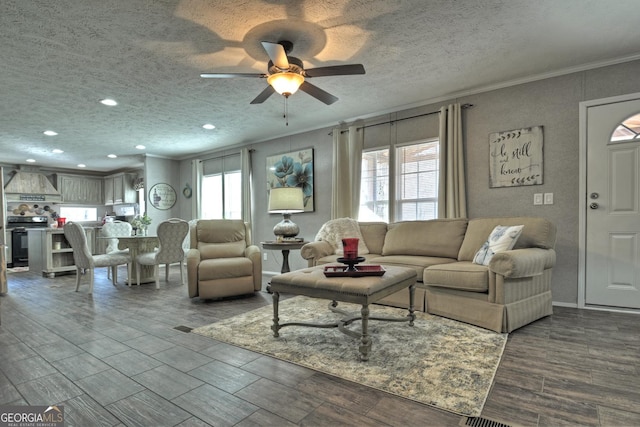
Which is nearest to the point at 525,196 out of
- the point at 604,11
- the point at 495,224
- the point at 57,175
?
the point at 495,224

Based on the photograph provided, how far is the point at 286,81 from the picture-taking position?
2.66 meters

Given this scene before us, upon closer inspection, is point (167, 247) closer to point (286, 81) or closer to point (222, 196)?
point (222, 196)

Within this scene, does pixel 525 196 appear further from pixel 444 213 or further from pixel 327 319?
pixel 327 319

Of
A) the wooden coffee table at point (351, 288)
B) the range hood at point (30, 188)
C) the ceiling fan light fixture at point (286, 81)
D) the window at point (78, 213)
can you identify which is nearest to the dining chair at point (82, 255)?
the wooden coffee table at point (351, 288)

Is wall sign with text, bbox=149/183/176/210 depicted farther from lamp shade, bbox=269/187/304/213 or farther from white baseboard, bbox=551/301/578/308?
white baseboard, bbox=551/301/578/308

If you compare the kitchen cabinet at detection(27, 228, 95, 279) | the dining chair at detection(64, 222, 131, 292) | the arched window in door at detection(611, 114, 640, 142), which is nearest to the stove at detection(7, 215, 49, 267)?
the kitchen cabinet at detection(27, 228, 95, 279)

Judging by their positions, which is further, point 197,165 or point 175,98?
point 197,165

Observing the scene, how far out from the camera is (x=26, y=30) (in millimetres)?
2490

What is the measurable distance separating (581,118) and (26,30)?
195 inches

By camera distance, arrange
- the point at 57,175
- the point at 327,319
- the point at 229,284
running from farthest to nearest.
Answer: the point at 57,175
the point at 229,284
the point at 327,319

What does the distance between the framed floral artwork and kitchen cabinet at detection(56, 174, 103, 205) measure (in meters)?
6.35

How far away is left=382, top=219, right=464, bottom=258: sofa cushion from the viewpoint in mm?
3613

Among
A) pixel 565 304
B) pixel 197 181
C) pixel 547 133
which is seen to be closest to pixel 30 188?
pixel 197 181

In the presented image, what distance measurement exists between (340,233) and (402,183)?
1.11 m
